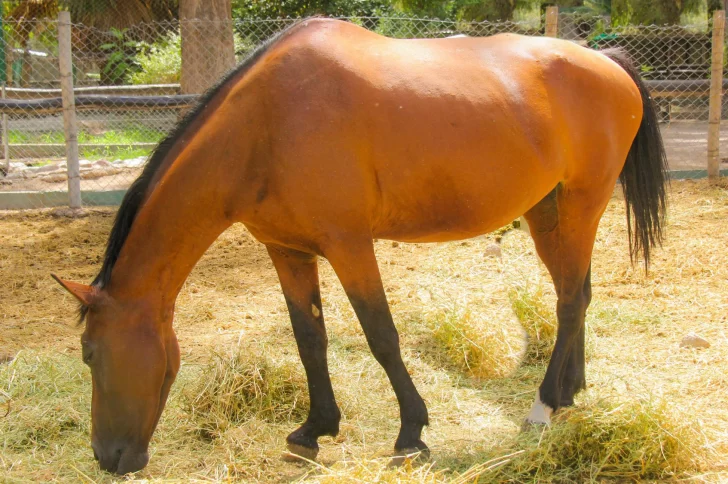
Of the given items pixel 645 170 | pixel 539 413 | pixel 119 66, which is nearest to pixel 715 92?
pixel 645 170

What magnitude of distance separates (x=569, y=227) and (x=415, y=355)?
136cm

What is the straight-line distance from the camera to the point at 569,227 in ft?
11.6

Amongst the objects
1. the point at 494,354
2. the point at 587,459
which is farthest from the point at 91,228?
the point at 587,459

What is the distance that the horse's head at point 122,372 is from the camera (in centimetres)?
276

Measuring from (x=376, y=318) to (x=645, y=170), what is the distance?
6.15 feet

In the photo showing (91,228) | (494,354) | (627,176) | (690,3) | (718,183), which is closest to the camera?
(627,176)

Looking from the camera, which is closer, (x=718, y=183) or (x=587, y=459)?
(x=587, y=459)

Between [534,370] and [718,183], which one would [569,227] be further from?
[718,183]

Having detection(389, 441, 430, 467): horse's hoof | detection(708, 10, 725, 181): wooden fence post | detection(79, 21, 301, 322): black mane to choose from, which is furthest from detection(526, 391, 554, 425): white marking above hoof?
detection(708, 10, 725, 181): wooden fence post

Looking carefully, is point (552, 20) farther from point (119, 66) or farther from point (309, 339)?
point (119, 66)

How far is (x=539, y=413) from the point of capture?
3.42 metres

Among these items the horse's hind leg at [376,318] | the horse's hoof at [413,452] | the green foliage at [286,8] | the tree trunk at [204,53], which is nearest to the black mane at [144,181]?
the horse's hind leg at [376,318]

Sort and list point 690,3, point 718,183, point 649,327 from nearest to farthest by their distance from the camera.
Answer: point 649,327 < point 718,183 < point 690,3

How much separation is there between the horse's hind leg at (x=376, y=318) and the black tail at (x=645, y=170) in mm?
1697
